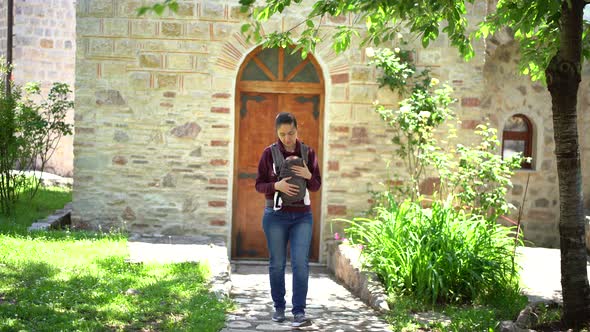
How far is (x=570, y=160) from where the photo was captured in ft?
17.2

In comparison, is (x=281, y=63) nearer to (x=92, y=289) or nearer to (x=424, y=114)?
(x=424, y=114)

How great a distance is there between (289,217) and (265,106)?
399cm

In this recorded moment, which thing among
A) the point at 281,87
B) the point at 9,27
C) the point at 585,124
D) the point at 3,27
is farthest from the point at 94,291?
the point at 3,27

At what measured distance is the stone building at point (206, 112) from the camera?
9.09 metres

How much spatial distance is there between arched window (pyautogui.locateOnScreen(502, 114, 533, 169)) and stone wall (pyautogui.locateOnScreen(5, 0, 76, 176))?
30.6 feet

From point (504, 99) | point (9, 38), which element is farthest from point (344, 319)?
point (9, 38)

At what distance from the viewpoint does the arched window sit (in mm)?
11898

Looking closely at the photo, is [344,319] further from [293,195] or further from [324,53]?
[324,53]

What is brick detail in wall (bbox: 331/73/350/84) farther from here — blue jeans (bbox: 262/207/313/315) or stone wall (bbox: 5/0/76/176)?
stone wall (bbox: 5/0/76/176)

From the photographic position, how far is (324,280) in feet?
27.3

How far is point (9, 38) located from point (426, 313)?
38.9ft

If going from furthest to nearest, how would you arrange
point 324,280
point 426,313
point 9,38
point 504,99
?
point 9,38, point 504,99, point 324,280, point 426,313

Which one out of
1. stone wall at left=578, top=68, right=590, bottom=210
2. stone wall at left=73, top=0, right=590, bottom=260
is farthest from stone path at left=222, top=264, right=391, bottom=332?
stone wall at left=578, top=68, right=590, bottom=210

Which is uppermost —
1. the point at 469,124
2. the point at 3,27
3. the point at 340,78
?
the point at 3,27
